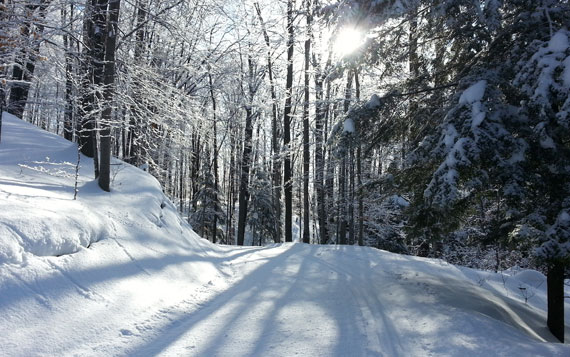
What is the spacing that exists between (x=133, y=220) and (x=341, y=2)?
18.3 feet

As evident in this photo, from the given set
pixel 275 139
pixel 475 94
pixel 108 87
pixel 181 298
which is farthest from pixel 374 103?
pixel 275 139

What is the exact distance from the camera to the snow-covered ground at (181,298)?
3506 mm

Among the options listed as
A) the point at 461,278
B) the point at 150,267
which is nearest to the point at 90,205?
the point at 150,267

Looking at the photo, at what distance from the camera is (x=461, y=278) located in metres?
7.82

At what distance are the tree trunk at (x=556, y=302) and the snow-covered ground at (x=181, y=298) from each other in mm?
237

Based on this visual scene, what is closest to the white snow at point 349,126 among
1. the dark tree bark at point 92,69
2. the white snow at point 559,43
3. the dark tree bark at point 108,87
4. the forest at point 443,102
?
the forest at point 443,102

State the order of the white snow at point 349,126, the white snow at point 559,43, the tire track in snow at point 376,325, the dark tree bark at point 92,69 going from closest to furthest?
the tire track in snow at point 376,325 → the white snow at point 559,43 → the white snow at point 349,126 → the dark tree bark at point 92,69

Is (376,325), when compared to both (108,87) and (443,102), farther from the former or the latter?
(108,87)

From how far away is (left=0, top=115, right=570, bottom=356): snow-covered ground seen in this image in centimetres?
351

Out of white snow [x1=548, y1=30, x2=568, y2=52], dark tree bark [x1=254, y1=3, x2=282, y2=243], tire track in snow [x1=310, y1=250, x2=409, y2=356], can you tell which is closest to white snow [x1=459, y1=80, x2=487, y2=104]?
white snow [x1=548, y1=30, x2=568, y2=52]

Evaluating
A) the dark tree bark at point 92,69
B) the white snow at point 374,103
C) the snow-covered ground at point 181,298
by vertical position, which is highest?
the dark tree bark at point 92,69

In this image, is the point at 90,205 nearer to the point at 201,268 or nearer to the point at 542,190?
the point at 201,268

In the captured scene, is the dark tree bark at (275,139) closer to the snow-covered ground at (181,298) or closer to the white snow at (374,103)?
the snow-covered ground at (181,298)

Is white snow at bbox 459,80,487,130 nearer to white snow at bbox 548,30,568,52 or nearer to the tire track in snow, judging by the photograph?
white snow at bbox 548,30,568,52
